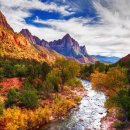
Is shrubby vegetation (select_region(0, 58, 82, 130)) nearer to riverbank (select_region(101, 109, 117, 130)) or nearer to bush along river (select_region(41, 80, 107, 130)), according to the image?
bush along river (select_region(41, 80, 107, 130))

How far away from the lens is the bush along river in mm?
73044

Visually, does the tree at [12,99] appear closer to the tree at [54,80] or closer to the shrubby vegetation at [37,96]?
the shrubby vegetation at [37,96]

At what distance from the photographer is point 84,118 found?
83500 millimetres

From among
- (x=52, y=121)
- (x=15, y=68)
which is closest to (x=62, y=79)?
(x=15, y=68)

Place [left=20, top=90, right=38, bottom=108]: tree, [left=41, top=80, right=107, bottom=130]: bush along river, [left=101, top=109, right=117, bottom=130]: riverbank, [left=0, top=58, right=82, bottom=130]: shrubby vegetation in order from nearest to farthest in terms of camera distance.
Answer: [left=0, top=58, right=82, bottom=130]: shrubby vegetation, [left=101, top=109, right=117, bottom=130]: riverbank, [left=41, top=80, right=107, bottom=130]: bush along river, [left=20, top=90, right=38, bottom=108]: tree

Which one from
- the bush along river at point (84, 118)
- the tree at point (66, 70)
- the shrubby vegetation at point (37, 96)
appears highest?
the tree at point (66, 70)

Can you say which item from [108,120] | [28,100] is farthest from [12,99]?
Result: [108,120]

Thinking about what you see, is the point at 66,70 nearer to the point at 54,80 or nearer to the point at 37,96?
the point at 54,80

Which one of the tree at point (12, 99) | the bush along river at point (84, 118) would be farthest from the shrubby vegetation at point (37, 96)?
the bush along river at point (84, 118)

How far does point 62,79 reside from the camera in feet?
412

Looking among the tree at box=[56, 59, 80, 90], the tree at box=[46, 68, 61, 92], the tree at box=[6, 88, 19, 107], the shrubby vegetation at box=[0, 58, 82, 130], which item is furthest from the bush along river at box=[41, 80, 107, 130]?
the tree at box=[56, 59, 80, 90]

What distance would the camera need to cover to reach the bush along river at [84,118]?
73044 mm

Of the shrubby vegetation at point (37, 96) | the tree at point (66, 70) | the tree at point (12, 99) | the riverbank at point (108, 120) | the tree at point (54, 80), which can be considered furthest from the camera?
the tree at point (66, 70)

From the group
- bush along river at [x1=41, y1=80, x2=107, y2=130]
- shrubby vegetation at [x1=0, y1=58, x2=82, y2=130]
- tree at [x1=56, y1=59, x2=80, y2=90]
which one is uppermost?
tree at [x1=56, y1=59, x2=80, y2=90]
